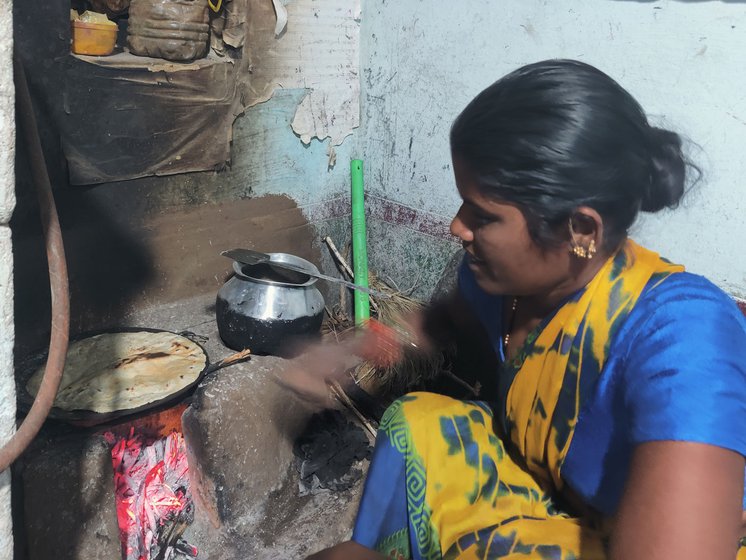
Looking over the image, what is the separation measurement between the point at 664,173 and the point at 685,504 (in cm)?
70

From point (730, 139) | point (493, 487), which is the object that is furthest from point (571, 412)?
point (730, 139)

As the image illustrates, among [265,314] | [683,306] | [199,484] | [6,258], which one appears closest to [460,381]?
[265,314]

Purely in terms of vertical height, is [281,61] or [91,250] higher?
[281,61]

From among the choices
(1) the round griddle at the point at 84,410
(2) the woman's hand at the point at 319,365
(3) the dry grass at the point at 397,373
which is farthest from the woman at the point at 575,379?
(3) the dry grass at the point at 397,373

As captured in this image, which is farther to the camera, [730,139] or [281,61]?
[281,61]

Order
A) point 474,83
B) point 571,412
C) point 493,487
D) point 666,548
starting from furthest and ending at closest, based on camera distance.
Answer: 1. point 474,83
2. point 493,487
3. point 571,412
4. point 666,548

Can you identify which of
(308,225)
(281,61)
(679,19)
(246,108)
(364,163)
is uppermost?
(679,19)

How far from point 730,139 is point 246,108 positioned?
2.28 meters

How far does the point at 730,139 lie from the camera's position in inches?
103

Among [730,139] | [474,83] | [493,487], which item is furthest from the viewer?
[474,83]

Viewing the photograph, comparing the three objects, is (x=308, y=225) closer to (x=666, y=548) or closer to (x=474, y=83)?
(x=474, y=83)

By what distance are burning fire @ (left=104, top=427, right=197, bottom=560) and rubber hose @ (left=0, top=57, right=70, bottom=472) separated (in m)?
0.96

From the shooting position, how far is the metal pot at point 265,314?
2.93 m

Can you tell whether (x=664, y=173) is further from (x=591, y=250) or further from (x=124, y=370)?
(x=124, y=370)
